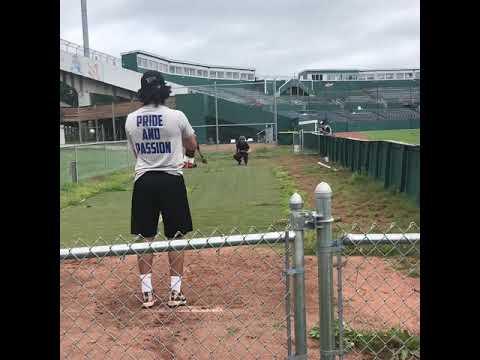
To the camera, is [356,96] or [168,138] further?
[356,96]

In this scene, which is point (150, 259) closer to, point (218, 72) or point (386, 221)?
point (386, 221)

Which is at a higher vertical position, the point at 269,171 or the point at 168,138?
the point at 168,138

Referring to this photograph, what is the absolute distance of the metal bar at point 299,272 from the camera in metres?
2.32

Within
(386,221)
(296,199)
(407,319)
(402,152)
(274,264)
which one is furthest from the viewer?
(402,152)

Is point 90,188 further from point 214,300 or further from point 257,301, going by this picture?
point 257,301

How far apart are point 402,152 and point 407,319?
21.3ft

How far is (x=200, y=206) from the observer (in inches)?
399

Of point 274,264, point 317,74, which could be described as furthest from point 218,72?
point 274,264

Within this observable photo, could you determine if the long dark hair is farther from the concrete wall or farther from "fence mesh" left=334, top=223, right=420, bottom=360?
the concrete wall

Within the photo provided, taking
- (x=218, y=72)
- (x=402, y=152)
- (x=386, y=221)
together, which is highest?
(x=218, y=72)

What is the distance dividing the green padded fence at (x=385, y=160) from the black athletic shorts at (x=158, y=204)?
5172mm

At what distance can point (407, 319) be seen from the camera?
3678mm

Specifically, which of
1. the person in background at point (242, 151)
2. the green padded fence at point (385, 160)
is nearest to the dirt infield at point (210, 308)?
the green padded fence at point (385, 160)

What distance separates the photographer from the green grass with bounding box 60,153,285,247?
25.3 ft
